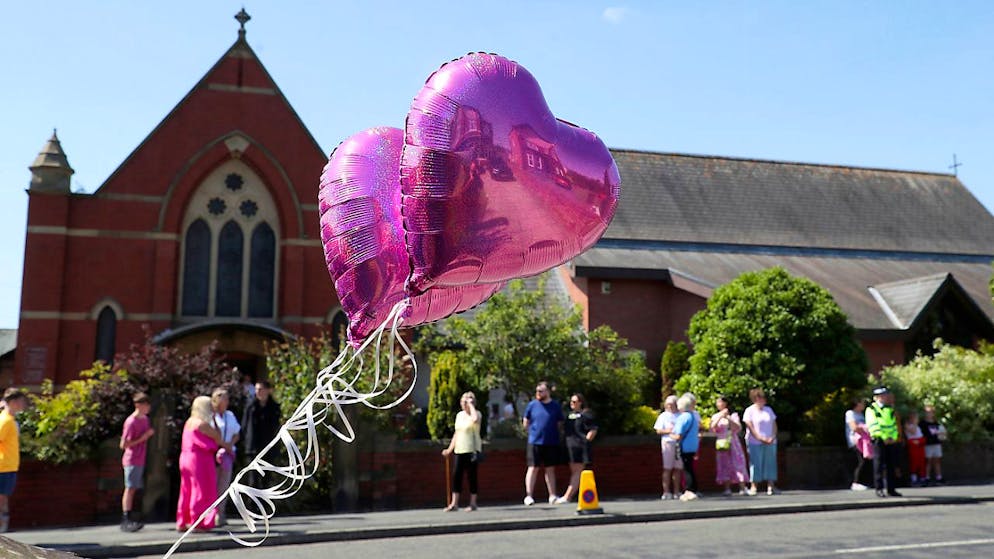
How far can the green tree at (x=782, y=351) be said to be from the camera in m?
16.7

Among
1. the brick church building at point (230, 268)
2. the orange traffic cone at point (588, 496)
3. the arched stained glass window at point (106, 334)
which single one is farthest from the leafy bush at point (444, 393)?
the arched stained glass window at point (106, 334)

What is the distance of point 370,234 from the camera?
14.1ft

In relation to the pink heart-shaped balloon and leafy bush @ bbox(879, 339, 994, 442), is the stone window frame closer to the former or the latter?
leafy bush @ bbox(879, 339, 994, 442)

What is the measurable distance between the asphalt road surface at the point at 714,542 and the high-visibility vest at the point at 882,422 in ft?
6.41

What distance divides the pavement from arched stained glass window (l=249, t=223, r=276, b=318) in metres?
10.9

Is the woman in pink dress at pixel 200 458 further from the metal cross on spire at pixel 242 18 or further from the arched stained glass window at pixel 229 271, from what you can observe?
the metal cross on spire at pixel 242 18

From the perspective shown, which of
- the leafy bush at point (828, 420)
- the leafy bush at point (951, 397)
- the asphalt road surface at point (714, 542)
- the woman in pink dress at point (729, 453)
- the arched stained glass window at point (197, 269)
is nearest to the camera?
the asphalt road surface at point (714, 542)

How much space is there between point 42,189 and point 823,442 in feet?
59.3

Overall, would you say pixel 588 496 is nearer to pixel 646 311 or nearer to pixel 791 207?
pixel 646 311

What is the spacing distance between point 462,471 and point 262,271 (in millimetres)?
11659

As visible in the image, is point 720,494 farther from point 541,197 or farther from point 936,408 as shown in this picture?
point 541,197

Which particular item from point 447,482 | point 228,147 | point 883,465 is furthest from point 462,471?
point 228,147

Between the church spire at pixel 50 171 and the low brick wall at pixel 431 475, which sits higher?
the church spire at pixel 50 171

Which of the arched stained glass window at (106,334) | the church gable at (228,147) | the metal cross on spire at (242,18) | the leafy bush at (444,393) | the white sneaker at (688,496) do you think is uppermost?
the metal cross on spire at (242,18)
